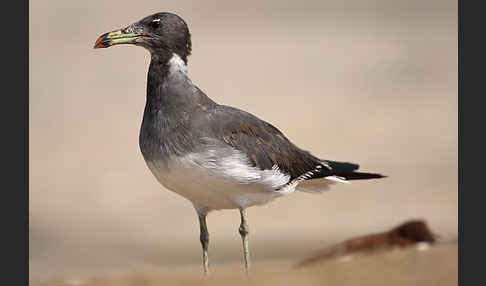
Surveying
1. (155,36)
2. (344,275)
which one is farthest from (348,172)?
(155,36)

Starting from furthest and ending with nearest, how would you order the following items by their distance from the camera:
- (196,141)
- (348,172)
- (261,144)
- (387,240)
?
1. (387,240)
2. (348,172)
3. (261,144)
4. (196,141)

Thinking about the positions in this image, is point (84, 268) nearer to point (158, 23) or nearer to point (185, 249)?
point (185, 249)

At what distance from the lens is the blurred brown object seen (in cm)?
1059

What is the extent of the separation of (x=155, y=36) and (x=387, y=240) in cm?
355

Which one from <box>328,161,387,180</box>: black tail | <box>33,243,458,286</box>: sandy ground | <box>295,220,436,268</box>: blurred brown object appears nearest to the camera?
<box>33,243,458,286</box>: sandy ground

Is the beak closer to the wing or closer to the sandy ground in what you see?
the wing

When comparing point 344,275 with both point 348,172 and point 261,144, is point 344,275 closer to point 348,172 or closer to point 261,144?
point 261,144

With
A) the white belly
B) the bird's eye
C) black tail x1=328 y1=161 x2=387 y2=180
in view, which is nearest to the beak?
the bird's eye

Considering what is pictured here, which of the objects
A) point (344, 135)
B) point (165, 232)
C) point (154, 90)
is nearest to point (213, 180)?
point (154, 90)

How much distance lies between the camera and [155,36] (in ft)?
30.6

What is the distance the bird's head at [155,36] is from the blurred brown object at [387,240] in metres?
2.94

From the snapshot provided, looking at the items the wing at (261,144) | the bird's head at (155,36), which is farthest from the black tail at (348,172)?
the bird's head at (155,36)

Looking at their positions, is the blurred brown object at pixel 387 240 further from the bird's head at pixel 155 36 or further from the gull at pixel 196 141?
the bird's head at pixel 155 36

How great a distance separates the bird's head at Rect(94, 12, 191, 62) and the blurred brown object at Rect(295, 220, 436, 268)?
2.94 meters
